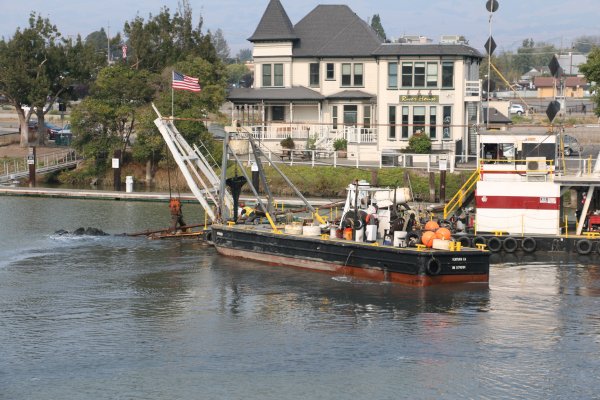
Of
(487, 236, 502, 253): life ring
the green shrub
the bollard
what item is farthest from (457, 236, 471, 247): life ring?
the bollard

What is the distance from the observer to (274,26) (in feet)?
248

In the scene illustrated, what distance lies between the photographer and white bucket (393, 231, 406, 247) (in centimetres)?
3541

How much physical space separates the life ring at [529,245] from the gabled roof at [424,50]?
2696 centimetres

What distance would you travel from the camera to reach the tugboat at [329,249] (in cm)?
3488

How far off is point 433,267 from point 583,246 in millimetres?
9018

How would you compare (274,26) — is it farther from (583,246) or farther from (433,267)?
(433,267)

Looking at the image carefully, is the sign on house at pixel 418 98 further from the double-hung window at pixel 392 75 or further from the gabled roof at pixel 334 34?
the gabled roof at pixel 334 34

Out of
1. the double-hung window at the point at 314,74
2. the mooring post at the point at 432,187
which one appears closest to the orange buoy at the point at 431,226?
the mooring post at the point at 432,187

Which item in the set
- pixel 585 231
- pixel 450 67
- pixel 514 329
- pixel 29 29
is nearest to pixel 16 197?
pixel 29 29

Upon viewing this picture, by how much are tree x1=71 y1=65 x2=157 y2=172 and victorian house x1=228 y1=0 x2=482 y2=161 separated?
24.6 ft

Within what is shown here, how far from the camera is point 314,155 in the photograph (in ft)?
217

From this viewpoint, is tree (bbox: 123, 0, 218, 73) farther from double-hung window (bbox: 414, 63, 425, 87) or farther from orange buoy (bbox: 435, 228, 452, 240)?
orange buoy (bbox: 435, 228, 452, 240)

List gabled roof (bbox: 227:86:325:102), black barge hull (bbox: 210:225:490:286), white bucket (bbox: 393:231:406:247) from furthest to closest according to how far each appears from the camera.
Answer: gabled roof (bbox: 227:86:325:102), white bucket (bbox: 393:231:406:247), black barge hull (bbox: 210:225:490:286)

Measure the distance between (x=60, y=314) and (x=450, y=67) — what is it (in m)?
40.5
